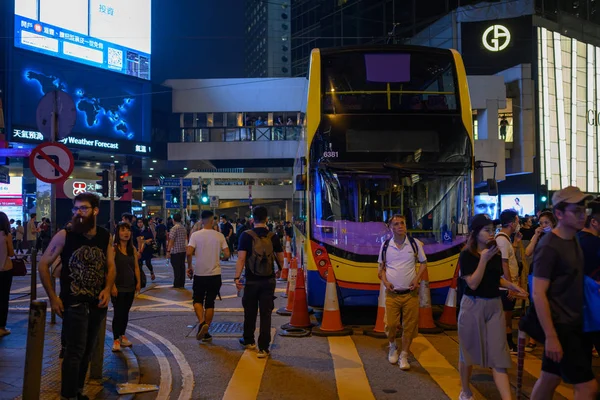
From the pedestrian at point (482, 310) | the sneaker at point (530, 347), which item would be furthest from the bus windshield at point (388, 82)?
the pedestrian at point (482, 310)

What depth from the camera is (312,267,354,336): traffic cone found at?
889cm

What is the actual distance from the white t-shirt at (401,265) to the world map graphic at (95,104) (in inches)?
1076

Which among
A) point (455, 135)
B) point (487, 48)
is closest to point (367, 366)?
point (455, 135)

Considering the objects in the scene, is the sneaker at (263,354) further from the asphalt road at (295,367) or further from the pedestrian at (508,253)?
the pedestrian at (508,253)

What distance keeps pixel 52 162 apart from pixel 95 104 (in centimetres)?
2613

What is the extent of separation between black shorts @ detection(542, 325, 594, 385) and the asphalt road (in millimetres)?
1846

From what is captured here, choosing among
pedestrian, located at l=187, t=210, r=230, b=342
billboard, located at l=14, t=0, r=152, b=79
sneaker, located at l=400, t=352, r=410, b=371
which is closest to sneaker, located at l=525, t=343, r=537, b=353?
sneaker, located at l=400, t=352, r=410, b=371

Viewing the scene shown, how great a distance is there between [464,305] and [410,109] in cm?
515

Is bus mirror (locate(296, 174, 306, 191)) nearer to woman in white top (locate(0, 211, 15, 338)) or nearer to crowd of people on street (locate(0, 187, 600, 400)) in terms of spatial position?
crowd of people on street (locate(0, 187, 600, 400))

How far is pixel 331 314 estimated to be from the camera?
29.4ft

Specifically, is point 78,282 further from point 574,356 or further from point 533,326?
point 574,356

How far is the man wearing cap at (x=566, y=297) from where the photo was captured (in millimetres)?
3977

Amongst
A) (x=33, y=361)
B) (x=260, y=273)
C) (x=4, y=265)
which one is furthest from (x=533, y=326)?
(x=4, y=265)

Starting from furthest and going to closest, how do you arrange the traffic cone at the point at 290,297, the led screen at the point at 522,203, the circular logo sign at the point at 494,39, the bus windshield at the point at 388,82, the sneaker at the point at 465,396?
the circular logo sign at the point at 494,39, the led screen at the point at 522,203, the traffic cone at the point at 290,297, the bus windshield at the point at 388,82, the sneaker at the point at 465,396
